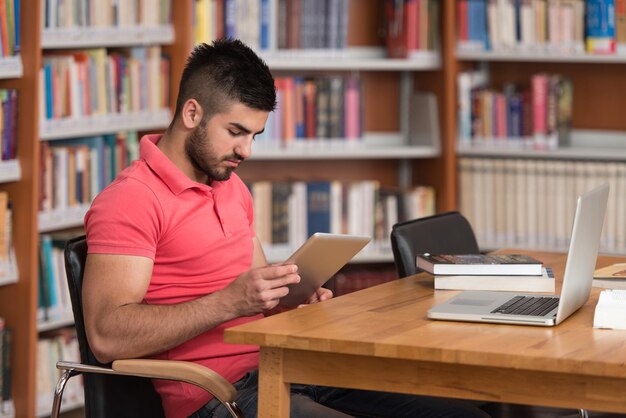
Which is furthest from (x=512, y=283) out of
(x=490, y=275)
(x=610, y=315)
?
(x=610, y=315)

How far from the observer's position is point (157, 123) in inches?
168

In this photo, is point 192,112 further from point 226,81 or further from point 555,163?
point 555,163

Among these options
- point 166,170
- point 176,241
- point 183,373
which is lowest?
point 183,373

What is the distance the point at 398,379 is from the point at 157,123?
2.49 m

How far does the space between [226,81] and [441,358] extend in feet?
3.00

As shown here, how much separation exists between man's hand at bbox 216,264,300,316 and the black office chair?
0.49 ft

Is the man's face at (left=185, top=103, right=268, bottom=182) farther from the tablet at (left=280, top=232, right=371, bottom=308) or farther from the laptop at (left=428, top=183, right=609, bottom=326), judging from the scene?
the laptop at (left=428, top=183, right=609, bottom=326)

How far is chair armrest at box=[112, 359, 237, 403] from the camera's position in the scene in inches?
87.6

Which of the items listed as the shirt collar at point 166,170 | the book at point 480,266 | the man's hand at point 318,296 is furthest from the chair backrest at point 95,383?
the book at point 480,266

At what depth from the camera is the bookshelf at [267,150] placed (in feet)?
12.0

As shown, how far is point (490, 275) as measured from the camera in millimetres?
2467

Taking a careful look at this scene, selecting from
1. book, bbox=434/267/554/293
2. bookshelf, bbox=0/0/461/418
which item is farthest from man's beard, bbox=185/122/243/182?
bookshelf, bbox=0/0/461/418

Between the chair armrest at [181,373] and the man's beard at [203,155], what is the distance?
471mm

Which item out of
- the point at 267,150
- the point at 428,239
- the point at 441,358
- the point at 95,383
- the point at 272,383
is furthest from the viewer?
the point at 267,150
